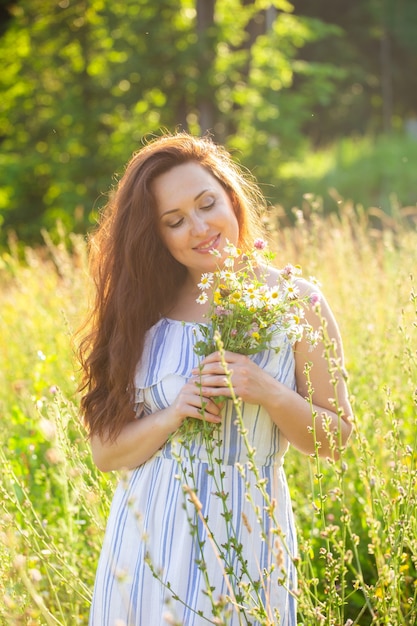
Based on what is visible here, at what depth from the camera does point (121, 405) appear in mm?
2127

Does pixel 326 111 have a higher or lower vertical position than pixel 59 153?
higher

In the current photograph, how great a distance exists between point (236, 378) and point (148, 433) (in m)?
0.30

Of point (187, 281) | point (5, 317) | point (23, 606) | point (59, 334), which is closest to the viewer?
point (23, 606)

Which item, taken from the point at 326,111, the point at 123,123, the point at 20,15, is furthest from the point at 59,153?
the point at 326,111

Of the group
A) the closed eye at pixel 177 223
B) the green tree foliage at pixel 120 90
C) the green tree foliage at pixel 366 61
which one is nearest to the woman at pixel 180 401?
the closed eye at pixel 177 223

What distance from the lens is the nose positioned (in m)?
2.12

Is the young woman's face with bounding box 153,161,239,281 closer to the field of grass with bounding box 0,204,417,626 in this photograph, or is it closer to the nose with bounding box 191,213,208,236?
the nose with bounding box 191,213,208,236

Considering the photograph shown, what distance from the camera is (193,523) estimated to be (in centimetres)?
191

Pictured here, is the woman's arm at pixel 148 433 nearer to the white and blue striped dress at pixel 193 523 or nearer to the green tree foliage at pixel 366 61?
the white and blue striped dress at pixel 193 523

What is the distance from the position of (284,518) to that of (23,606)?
24.9 inches

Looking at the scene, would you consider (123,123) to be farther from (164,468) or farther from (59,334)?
(164,468)

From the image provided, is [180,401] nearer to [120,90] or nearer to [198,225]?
[198,225]

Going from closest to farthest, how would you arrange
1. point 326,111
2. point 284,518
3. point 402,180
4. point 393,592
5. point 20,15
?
point 393,592, point 284,518, point 20,15, point 402,180, point 326,111

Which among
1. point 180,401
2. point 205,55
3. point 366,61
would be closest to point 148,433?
point 180,401
